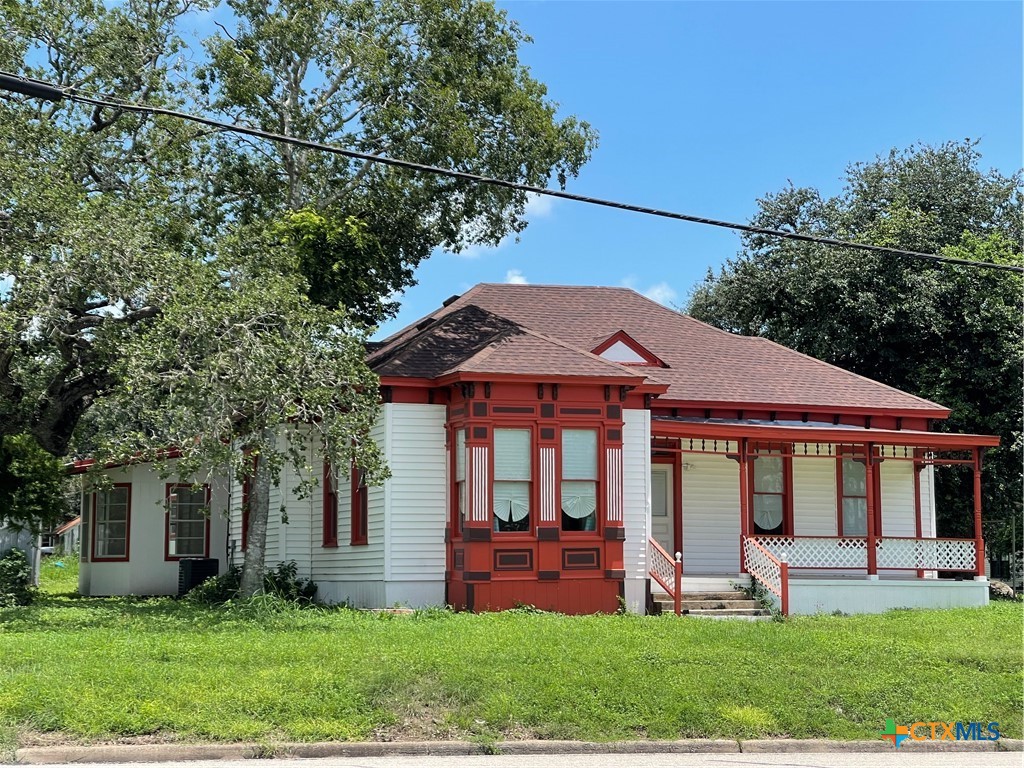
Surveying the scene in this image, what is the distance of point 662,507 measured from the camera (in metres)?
25.2

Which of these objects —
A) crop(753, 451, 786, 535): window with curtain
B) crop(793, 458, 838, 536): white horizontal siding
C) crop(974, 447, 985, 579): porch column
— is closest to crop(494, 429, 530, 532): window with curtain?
crop(753, 451, 786, 535): window with curtain

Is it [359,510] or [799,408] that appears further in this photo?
[799,408]

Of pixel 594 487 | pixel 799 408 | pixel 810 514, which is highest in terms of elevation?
pixel 799 408

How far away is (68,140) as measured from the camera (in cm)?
2209

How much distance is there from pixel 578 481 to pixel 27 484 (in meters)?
9.90

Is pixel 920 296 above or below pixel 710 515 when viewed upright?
above

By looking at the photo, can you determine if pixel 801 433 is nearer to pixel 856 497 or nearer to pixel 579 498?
pixel 856 497

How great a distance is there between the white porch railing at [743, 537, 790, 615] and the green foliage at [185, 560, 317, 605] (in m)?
8.14

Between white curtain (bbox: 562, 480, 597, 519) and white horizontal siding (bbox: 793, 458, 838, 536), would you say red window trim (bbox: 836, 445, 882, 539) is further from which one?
white curtain (bbox: 562, 480, 597, 519)

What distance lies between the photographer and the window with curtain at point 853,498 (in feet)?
86.7

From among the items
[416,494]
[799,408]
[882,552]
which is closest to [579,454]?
[416,494]

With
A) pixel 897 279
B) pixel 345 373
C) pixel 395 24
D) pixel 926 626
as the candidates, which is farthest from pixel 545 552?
pixel 897 279

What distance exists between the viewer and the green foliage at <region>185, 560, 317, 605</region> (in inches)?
868

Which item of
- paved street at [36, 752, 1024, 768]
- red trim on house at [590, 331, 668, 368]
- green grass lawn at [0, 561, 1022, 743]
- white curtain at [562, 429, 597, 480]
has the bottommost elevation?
paved street at [36, 752, 1024, 768]
